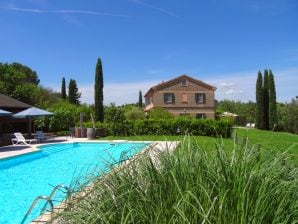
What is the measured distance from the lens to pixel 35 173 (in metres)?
13.0

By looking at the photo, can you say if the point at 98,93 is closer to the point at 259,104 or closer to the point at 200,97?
the point at 200,97

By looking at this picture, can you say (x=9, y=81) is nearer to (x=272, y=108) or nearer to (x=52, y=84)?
(x=52, y=84)

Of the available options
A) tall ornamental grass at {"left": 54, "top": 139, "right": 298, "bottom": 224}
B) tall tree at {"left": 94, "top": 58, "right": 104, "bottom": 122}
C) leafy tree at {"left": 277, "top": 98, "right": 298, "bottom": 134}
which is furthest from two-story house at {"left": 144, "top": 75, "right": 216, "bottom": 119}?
tall ornamental grass at {"left": 54, "top": 139, "right": 298, "bottom": 224}

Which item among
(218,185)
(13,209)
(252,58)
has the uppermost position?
(252,58)

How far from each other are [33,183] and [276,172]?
9.99 metres

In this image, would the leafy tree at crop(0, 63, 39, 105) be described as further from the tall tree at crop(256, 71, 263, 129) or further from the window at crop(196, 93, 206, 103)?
the tall tree at crop(256, 71, 263, 129)

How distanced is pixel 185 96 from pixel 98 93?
16.8 metres

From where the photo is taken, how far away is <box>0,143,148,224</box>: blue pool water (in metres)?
7.81

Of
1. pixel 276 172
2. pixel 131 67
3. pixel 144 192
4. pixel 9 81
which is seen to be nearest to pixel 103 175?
pixel 144 192

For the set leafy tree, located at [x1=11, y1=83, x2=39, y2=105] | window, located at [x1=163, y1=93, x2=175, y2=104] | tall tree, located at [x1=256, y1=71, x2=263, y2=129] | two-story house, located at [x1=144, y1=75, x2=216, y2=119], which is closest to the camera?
leafy tree, located at [x1=11, y1=83, x2=39, y2=105]

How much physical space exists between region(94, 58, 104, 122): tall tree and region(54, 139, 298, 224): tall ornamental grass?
3065 cm

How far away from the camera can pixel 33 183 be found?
1109 cm

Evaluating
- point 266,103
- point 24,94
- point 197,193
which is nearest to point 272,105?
point 266,103

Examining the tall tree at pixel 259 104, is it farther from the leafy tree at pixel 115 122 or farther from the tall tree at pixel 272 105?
the leafy tree at pixel 115 122
